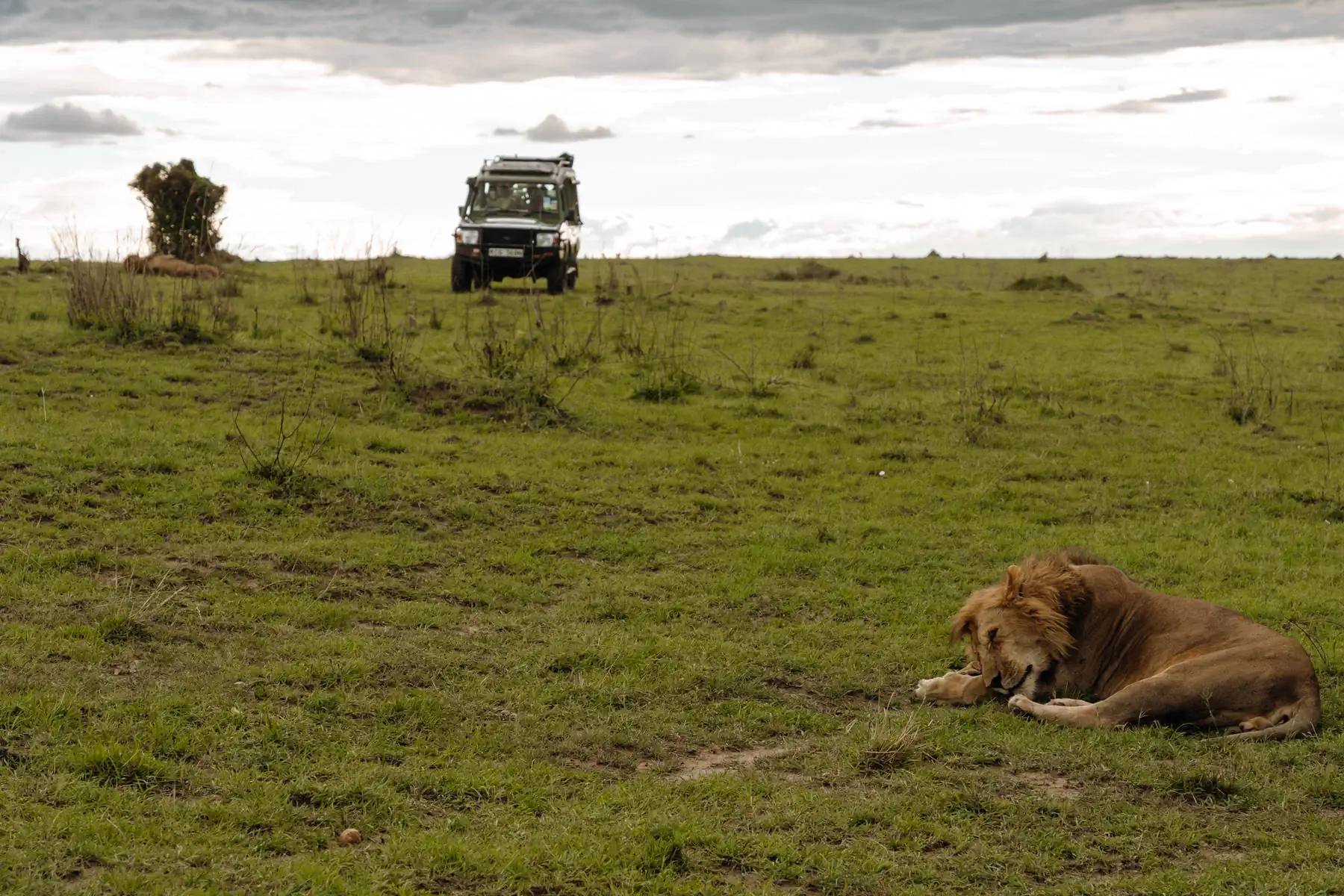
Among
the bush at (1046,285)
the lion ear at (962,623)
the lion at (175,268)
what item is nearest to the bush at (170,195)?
the lion at (175,268)

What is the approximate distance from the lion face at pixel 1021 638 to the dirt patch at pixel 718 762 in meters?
1.32

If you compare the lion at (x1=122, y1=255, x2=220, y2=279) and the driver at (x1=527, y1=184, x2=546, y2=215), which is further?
the driver at (x1=527, y1=184, x2=546, y2=215)

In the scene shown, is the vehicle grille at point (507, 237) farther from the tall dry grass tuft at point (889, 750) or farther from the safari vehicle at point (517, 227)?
the tall dry grass tuft at point (889, 750)

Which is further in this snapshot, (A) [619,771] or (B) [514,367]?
(B) [514,367]

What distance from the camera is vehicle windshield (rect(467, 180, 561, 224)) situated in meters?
24.1

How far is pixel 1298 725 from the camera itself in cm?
589

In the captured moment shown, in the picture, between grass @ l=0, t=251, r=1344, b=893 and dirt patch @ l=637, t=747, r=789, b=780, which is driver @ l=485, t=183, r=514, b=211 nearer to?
grass @ l=0, t=251, r=1344, b=893

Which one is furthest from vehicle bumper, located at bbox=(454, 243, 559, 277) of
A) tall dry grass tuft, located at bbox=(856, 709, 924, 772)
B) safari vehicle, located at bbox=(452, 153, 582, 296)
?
tall dry grass tuft, located at bbox=(856, 709, 924, 772)

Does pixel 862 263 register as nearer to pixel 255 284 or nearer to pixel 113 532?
pixel 255 284

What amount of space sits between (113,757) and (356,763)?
3.02ft

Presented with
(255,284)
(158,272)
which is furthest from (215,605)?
(255,284)

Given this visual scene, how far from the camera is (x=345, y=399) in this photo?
43.4 feet

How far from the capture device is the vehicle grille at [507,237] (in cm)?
2327

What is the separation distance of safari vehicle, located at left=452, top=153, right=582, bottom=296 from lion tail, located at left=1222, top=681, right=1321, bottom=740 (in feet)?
58.9
